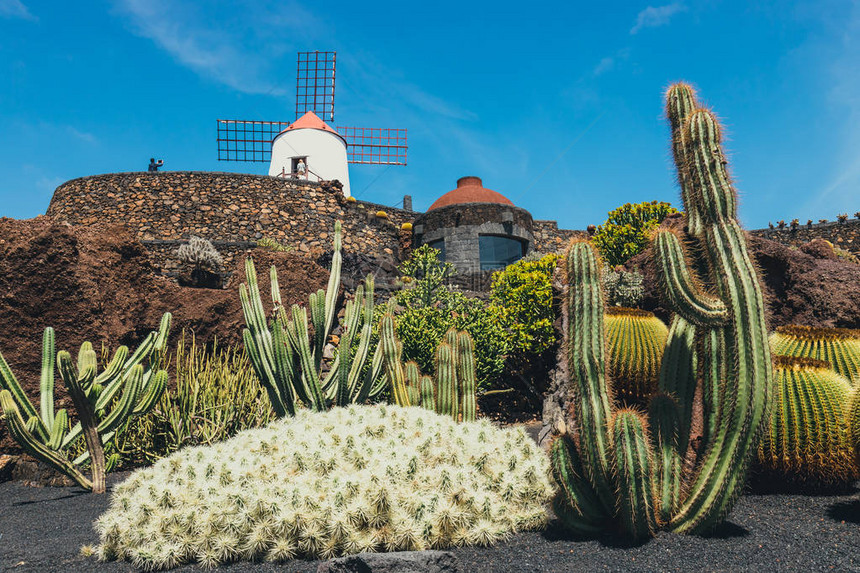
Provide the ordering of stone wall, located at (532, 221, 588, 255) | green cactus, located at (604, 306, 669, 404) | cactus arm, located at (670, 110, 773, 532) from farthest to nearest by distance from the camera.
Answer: stone wall, located at (532, 221, 588, 255)
green cactus, located at (604, 306, 669, 404)
cactus arm, located at (670, 110, 773, 532)

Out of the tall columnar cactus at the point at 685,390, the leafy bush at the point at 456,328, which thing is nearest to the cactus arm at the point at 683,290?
the tall columnar cactus at the point at 685,390

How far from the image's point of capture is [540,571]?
305 centimetres

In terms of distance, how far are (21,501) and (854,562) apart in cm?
648

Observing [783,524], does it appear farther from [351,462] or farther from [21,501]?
[21,501]

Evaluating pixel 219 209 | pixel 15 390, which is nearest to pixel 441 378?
pixel 15 390

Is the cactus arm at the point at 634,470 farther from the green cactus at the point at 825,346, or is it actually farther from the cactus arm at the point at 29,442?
the cactus arm at the point at 29,442

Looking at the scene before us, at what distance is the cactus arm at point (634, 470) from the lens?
10.4 ft

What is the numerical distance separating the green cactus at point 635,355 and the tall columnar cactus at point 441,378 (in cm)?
151

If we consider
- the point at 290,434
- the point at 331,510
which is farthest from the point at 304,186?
the point at 331,510

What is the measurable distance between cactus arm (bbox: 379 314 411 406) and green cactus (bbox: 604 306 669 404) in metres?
2.31

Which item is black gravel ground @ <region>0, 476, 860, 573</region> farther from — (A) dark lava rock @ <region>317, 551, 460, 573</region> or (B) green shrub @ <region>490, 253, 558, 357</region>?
(B) green shrub @ <region>490, 253, 558, 357</region>

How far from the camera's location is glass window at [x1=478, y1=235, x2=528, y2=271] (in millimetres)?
16891

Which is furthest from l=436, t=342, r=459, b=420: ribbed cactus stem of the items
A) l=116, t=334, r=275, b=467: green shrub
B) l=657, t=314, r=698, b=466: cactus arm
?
l=657, t=314, r=698, b=466: cactus arm

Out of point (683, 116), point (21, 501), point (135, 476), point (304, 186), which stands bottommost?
point (21, 501)
